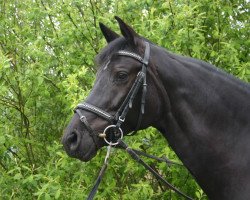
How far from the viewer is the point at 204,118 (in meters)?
3.04

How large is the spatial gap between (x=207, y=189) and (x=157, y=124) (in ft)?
1.79

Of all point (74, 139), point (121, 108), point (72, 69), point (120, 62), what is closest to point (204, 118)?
point (121, 108)

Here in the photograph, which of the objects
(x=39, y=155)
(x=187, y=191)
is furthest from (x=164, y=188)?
(x=39, y=155)

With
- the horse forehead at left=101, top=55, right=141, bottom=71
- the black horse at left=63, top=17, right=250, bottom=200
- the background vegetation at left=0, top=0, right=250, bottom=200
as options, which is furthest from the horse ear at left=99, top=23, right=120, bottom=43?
the background vegetation at left=0, top=0, right=250, bottom=200

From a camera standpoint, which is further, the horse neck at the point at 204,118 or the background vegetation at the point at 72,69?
the background vegetation at the point at 72,69

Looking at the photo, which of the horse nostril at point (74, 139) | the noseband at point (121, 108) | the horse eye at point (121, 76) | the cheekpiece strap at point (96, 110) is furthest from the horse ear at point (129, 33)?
the horse nostril at point (74, 139)

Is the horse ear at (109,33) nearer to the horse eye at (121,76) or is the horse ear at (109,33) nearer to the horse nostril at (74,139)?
the horse eye at (121,76)

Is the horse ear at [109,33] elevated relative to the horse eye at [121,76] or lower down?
elevated

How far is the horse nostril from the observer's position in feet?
9.62

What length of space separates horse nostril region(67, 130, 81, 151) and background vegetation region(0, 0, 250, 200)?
1.19 metres

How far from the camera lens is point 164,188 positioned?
516 centimetres

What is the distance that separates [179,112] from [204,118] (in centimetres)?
17

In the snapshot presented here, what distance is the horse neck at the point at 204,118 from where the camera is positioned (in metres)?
3.01

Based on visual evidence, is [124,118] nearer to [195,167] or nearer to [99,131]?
[99,131]
